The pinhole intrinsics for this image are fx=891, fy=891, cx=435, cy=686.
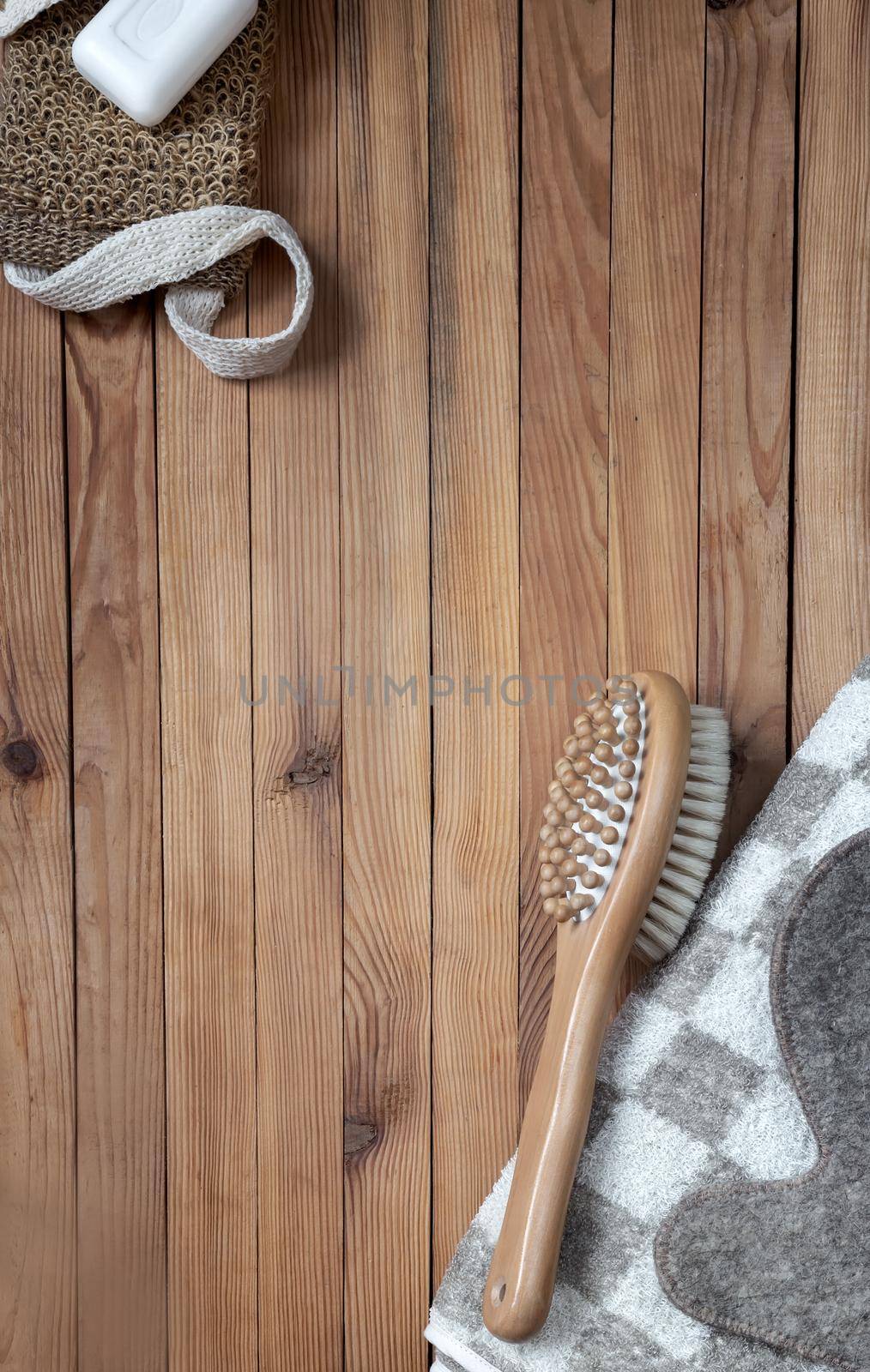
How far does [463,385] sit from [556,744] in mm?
247

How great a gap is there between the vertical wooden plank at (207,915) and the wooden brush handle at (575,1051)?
0.20m

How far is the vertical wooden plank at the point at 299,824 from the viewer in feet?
1.94

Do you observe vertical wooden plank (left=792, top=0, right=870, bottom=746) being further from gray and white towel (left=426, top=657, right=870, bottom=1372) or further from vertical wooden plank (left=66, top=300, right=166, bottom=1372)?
vertical wooden plank (left=66, top=300, right=166, bottom=1372)

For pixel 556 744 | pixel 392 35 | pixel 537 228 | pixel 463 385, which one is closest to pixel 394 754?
pixel 556 744

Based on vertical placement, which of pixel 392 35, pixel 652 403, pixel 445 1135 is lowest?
pixel 445 1135

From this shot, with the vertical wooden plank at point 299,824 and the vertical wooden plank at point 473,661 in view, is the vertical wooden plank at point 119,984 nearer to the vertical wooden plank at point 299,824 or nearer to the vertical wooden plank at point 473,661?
the vertical wooden plank at point 299,824

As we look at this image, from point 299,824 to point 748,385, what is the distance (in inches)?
16.4

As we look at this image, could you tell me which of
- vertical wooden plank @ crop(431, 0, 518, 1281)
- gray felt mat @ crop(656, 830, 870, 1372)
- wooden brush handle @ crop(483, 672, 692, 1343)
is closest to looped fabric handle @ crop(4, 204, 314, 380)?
Result: vertical wooden plank @ crop(431, 0, 518, 1281)

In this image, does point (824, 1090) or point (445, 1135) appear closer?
point (824, 1090)

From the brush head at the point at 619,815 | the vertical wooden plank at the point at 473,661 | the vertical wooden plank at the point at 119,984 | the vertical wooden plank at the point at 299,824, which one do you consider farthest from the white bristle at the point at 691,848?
the vertical wooden plank at the point at 119,984

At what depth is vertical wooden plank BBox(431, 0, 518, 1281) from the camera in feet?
1.93

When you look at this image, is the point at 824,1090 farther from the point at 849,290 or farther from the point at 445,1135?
the point at 849,290

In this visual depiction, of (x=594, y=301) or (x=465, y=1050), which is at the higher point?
(x=594, y=301)

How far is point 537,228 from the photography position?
588 millimetres
